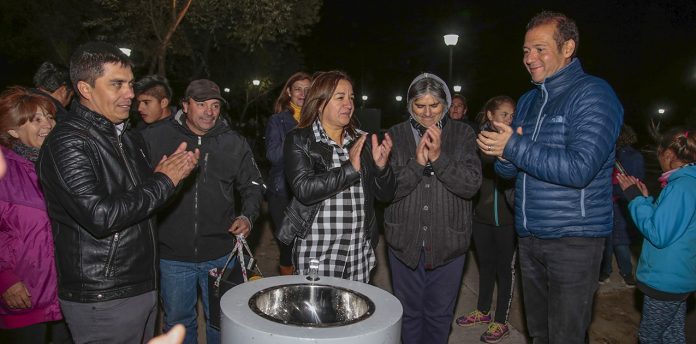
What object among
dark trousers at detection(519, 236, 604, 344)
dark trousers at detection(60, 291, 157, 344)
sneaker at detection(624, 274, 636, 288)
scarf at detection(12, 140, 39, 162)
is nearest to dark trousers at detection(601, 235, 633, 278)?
sneaker at detection(624, 274, 636, 288)

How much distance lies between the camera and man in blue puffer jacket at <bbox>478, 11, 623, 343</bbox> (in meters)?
2.70

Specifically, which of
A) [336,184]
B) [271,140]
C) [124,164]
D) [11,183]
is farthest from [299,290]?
[271,140]

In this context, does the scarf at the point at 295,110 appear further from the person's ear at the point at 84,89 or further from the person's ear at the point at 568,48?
the person's ear at the point at 568,48

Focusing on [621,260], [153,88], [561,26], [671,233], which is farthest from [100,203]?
[621,260]

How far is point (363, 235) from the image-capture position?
3.35 meters

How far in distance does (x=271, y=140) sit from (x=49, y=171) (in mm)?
2751

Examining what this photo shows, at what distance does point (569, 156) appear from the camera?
2.65 m

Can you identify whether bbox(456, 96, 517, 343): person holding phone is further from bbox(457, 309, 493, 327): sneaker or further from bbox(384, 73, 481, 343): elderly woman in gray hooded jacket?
bbox(384, 73, 481, 343): elderly woman in gray hooded jacket

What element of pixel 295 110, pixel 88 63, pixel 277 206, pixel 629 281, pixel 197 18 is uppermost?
pixel 197 18

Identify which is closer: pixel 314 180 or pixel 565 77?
pixel 565 77

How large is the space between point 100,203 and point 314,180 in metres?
1.17

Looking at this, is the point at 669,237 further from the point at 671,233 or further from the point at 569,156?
the point at 569,156

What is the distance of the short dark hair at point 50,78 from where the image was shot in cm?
468

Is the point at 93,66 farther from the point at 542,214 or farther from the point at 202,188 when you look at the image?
the point at 542,214
